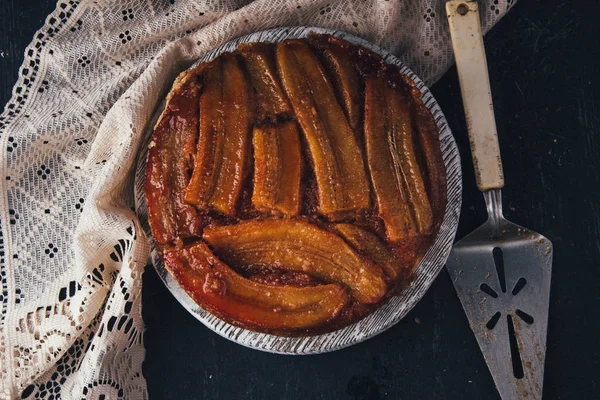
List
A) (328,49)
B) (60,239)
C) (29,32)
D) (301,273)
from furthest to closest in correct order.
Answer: (29,32), (60,239), (328,49), (301,273)

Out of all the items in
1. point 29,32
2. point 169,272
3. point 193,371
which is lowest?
point 193,371

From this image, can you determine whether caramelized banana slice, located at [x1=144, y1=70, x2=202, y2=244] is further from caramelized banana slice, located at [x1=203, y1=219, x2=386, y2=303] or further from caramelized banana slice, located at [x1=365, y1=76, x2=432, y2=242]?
caramelized banana slice, located at [x1=365, y1=76, x2=432, y2=242]

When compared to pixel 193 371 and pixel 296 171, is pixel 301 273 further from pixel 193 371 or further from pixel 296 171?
pixel 193 371

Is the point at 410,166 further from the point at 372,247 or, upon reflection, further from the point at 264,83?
the point at 264,83

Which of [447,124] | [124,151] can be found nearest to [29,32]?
[124,151]

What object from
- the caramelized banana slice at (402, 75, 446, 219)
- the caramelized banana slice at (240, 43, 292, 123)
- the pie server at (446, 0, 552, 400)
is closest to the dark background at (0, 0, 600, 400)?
the pie server at (446, 0, 552, 400)

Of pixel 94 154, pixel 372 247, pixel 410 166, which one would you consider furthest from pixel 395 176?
pixel 94 154

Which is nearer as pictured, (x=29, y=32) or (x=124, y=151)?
(x=124, y=151)
